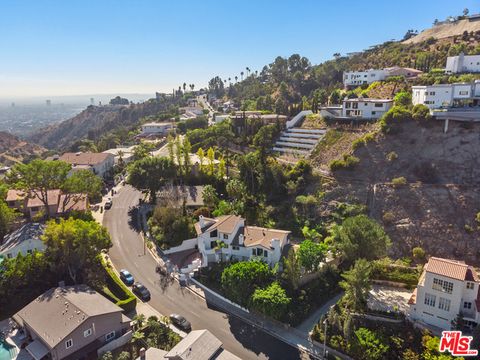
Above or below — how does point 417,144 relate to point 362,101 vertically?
below

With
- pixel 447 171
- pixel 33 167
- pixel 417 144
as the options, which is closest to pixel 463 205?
pixel 447 171

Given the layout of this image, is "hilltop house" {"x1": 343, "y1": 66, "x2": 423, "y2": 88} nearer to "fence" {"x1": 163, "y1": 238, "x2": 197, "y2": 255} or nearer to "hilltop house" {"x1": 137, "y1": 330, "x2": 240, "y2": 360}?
"fence" {"x1": 163, "y1": 238, "x2": 197, "y2": 255}

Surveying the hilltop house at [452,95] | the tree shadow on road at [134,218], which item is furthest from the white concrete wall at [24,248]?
the hilltop house at [452,95]

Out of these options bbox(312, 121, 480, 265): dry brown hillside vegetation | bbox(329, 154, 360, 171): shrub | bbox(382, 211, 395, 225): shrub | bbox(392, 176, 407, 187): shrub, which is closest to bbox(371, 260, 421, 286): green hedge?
bbox(312, 121, 480, 265): dry brown hillside vegetation

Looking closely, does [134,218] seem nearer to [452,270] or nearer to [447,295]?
[447,295]

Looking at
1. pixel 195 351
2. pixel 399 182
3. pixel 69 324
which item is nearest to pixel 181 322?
pixel 195 351

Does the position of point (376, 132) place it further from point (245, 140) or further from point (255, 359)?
point (255, 359)

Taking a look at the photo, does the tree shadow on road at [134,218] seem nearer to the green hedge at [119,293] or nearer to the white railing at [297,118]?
the green hedge at [119,293]
